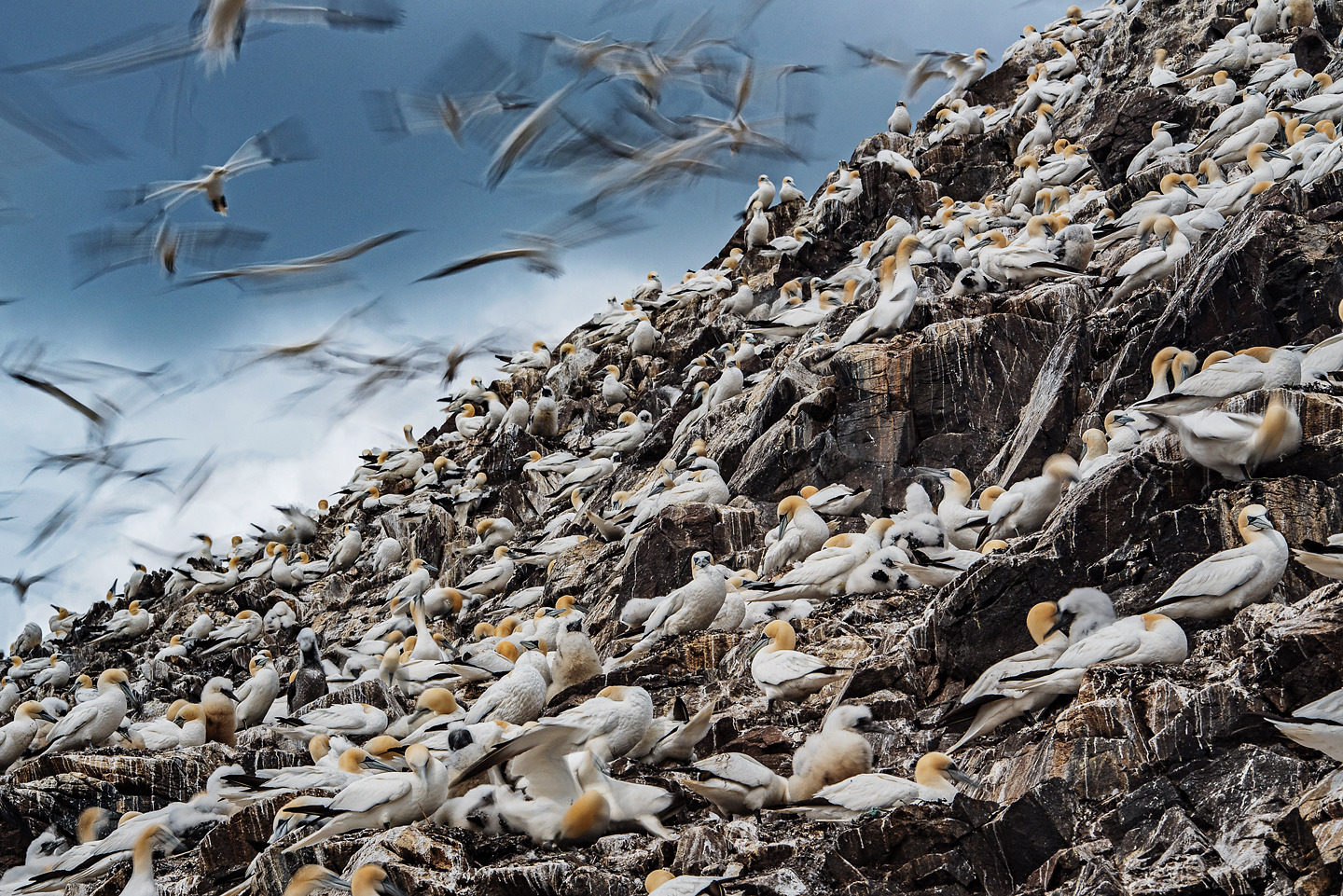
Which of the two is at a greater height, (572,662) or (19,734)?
(572,662)

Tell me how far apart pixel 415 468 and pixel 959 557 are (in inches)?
836

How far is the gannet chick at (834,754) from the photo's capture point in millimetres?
6121

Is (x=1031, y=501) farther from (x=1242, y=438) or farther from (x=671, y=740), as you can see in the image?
(x=671, y=740)

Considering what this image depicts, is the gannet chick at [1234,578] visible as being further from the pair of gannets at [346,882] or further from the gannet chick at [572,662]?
the gannet chick at [572,662]

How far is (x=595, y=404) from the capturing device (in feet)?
80.2

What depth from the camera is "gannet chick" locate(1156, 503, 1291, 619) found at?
20.3 ft

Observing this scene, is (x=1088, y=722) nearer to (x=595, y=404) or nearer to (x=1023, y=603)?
(x=1023, y=603)

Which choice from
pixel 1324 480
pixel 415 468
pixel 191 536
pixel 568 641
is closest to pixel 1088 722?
pixel 1324 480

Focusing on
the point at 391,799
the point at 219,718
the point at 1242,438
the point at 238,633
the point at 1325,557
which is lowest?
the point at 238,633

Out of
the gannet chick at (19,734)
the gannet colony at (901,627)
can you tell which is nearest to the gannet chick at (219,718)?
the gannet colony at (901,627)

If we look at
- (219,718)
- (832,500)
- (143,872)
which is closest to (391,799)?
(143,872)

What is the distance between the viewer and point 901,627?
884cm

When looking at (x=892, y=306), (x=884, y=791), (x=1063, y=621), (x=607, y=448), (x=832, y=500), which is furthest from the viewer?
(x=607, y=448)

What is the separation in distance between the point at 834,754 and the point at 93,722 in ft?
29.0
